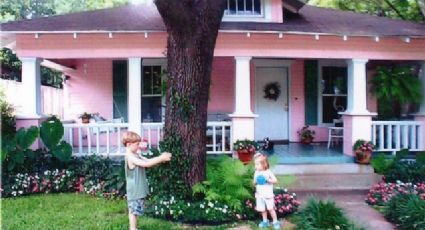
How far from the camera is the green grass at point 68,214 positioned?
635cm

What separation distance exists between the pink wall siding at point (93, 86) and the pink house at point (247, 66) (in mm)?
28

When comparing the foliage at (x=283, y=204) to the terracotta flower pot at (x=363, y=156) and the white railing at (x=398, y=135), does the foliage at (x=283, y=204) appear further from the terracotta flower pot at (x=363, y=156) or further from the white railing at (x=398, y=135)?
the white railing at (x=398, y=135)

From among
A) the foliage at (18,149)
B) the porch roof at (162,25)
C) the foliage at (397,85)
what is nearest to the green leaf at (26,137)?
the foliage at (18,149)

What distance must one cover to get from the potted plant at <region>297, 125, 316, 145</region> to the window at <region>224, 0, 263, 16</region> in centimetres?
361

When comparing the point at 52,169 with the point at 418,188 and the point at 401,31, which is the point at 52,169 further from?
the point at 401,31

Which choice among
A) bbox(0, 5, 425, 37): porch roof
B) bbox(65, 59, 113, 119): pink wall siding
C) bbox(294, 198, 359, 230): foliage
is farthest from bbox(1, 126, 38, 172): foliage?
bbox(294, 198, 359, 230): foliage

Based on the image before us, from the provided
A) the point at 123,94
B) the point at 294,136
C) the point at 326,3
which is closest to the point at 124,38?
the point at 123,94

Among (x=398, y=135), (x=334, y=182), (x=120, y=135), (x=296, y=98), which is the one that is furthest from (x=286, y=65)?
(x=120, y=135)

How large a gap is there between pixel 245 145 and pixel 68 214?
4065mm

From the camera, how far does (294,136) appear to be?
42.2ft

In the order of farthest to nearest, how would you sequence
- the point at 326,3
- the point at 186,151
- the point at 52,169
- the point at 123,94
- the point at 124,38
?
the point at 326,3
the point at 123,94
the point at 124,38
the point at 52,169
the point at 186,151

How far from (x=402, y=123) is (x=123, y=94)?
284 inches

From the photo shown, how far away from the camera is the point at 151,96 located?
40.6 feet

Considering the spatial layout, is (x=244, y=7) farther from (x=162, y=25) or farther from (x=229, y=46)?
(x=162, y=25)
